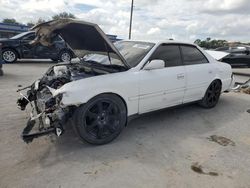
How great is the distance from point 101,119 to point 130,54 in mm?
1348

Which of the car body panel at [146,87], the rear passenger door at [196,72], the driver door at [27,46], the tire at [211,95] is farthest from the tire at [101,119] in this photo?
the driver door at [27,46]

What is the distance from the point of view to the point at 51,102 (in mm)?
3656

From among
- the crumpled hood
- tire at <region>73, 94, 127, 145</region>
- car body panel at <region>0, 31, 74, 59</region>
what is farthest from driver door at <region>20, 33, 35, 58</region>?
tire at <region>73, 94, 127, 145</region>

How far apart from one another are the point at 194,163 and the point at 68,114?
70.0 inches

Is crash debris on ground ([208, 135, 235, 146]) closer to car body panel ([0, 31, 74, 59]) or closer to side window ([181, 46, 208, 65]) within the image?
side window ([181, 46, 208, 65])

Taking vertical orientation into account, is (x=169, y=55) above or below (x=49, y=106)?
above

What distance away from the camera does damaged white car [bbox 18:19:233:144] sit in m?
3.57

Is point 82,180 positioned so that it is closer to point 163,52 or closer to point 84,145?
point 84,145

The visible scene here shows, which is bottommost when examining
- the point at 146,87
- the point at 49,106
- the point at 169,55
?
the point at 49,106

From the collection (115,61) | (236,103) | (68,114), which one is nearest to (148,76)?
(115,61)

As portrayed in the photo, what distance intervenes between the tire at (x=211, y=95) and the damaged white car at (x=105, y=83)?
1.14 feet

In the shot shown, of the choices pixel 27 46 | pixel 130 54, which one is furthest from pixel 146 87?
pixel 27 46

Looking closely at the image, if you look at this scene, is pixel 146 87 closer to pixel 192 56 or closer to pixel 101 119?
pixel 101 119

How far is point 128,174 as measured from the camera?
3123 millimetres
